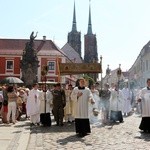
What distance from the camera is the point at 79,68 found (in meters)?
22.9

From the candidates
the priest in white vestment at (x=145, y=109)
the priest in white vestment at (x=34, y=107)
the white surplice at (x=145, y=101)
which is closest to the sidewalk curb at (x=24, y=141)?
the priest in white vestment at (x=34, y=107)

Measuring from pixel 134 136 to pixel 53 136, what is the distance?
259 centimetres

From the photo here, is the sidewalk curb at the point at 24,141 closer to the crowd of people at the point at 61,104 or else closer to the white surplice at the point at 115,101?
the crowd of people at the point at 61,104

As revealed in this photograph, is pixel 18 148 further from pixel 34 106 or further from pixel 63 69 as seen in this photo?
pixel 63 69

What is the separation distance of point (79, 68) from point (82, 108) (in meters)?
9.97

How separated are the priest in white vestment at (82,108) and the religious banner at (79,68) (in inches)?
352

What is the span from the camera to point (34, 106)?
17.0m

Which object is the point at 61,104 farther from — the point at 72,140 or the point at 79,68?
the point at 79,68

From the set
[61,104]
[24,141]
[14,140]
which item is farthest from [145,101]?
[14,140]

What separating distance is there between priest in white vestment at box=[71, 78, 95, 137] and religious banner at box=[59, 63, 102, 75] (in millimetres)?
8952

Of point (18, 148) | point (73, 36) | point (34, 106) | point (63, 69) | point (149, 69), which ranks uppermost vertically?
point (73, 36)

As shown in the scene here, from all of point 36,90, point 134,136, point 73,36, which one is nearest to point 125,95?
point 36,90

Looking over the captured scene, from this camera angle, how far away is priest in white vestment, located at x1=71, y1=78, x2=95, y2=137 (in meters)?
12.9

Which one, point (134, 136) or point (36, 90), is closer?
point (134, 136)
